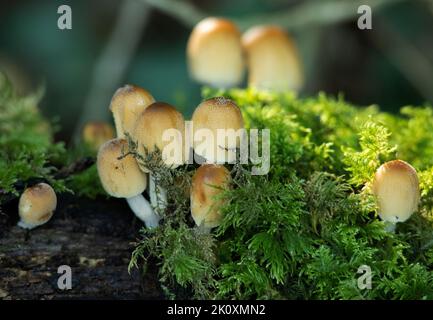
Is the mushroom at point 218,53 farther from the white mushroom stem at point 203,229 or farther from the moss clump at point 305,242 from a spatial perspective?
the white mushroom stem at point 203,229

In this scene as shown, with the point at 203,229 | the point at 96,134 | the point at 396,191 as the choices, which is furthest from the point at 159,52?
the point at 396,191

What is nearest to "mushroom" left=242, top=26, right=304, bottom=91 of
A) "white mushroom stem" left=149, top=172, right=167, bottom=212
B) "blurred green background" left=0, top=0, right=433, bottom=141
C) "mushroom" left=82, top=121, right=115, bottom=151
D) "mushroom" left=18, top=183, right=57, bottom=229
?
"mushroom" left=82, top=121, right=115, bottom=151

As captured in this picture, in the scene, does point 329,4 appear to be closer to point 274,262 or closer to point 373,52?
point 373,52

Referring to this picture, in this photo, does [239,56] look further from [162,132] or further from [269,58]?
[162,132]

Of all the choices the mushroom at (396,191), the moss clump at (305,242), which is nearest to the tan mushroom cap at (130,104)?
the moss clump at (305,242)
